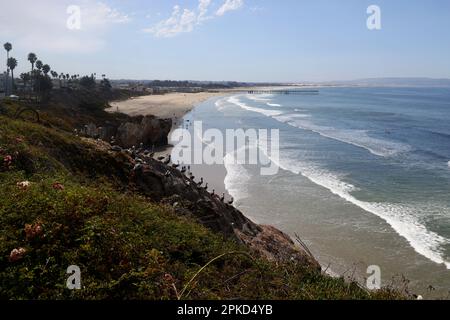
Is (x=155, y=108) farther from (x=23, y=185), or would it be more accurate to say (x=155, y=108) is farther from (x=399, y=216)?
(x=23, y=185)

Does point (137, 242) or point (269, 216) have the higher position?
point (137, 242)

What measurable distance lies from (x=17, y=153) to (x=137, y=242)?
606 cm

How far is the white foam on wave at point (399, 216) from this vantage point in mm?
18241

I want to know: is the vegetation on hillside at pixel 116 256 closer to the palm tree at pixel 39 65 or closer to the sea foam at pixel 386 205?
the sea foam at pixel 386 205

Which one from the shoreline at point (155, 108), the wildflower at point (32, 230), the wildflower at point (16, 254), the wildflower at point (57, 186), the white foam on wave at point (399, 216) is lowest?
the white foam on wave at point (399, 216)

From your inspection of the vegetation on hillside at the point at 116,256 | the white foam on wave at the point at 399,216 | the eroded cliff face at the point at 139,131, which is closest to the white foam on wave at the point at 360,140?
the white foam on wave at the point at 399,216

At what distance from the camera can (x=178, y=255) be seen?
893 cm

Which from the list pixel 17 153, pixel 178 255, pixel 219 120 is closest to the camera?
pixel 178 255

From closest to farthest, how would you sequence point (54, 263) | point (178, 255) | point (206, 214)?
point (54, 263) → point (178, 255) → point (206, 214)

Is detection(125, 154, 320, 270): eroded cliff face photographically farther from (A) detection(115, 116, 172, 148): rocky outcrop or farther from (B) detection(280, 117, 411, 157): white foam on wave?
(B) detection(280, 117, 411, 157): white foam on wave
